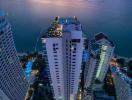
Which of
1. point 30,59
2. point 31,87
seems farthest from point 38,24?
point 31,87

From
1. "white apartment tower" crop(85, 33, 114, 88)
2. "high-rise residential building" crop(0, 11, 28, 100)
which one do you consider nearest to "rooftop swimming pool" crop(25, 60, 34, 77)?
"high-rise residential building" crop(0, 11, 28, 100)

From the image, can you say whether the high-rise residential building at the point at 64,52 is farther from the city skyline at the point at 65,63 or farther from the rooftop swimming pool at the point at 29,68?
the rooftop swimming pool at the point at 29,68

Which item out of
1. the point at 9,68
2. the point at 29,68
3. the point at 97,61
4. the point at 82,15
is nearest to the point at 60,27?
the point at 9,68

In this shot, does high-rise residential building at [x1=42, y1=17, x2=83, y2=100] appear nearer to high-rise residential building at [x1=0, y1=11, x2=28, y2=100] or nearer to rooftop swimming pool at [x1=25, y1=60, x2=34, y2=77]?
high-rise residential building at [x1=0, y1=11, x2=28, y2=100]

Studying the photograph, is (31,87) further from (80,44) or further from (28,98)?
(80,44)

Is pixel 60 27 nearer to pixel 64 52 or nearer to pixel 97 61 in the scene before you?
pixel 64 52

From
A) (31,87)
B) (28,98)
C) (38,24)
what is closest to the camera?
(28,98)

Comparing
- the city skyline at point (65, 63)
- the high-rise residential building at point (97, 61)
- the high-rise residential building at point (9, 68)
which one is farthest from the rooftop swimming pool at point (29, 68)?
the high-rise residential building at point (97, 61)
